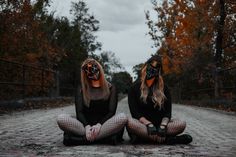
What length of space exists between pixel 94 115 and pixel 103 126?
371 mm

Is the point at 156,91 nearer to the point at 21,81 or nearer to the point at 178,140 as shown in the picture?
the point at 178,140

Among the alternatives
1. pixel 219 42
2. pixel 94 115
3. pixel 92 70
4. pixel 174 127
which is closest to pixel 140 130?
pixel 174 127

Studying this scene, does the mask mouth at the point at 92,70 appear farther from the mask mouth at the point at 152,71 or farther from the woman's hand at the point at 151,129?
the woman's hand at the point at 151,129

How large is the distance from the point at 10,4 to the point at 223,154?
1402cm

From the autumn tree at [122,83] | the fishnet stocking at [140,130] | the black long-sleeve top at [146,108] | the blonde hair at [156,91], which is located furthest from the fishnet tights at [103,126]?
the autumn tree at [122,83]

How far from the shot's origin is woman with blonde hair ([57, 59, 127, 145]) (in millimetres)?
6902

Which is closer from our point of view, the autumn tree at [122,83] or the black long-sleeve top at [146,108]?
the black long-sleeve top at [146,108]

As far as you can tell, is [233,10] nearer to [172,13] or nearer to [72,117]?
[172,13]

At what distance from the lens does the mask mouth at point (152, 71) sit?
721 cm

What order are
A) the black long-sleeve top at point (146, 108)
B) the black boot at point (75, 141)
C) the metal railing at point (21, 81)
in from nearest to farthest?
1. the black boot at point (75, 141)
2. the black long-sleeve top at point (146, 108)
3. the metal railing at point (21, 81)

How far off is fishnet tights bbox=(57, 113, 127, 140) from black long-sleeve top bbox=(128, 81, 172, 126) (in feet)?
0.96

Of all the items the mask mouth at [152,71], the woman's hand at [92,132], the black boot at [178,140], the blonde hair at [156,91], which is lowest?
the black boot at [178,140]

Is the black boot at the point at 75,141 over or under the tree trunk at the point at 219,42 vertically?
under

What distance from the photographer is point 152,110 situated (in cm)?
725
